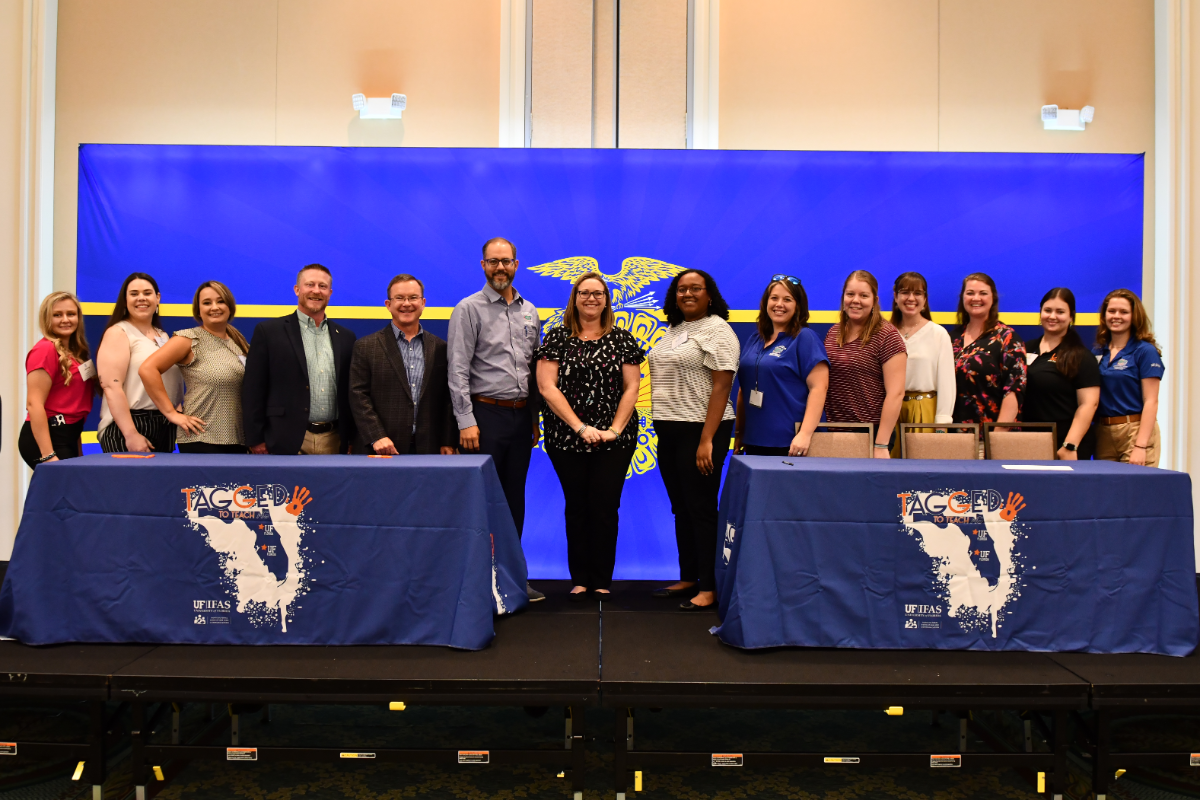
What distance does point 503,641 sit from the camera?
224cm

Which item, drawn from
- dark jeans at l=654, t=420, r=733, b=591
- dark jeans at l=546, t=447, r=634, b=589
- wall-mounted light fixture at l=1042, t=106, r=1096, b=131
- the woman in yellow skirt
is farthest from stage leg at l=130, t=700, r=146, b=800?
wall-mounted light fixture at l=1042, t=106, r=1096, b=131

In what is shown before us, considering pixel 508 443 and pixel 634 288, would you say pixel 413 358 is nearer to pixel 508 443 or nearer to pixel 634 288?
pixel 508 443

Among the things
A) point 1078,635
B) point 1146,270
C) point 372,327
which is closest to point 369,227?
point 372,327

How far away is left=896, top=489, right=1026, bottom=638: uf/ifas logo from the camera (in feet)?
7.08

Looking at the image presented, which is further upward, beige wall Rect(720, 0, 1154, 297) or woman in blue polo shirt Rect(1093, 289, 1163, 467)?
beige wall Rect(720, 0, 1154, 297)

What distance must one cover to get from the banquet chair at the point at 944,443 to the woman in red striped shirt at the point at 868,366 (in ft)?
0.28

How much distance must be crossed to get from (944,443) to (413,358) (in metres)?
2.20

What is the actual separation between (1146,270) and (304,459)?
184 inches

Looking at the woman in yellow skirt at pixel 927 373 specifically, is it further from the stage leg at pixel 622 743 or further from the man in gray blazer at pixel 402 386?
the man in gray blazer at pixel 402 386

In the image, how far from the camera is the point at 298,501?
2.18 meters

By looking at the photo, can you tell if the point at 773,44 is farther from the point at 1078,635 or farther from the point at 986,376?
the point at 1078,635

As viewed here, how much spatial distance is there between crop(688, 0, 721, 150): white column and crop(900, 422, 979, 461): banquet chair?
219 centimetres

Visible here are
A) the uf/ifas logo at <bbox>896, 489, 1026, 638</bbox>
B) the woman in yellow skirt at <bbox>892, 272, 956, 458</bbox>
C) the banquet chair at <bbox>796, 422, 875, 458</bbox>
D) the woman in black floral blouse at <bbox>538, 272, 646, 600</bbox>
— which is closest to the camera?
the uf/ifas logo at <bbox>896, 489, 1026, 638</bbox>

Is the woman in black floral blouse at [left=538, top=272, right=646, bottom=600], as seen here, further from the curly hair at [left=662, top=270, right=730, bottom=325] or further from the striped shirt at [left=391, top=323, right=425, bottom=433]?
the striped shirt at [left=391, top=323, right=425, bottom=433]
